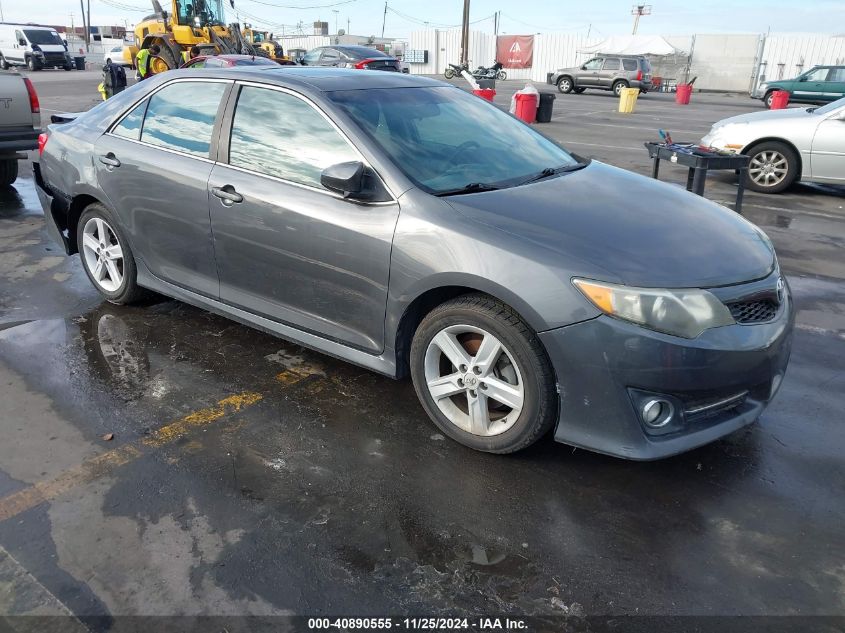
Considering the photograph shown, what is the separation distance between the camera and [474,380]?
312 centimetres

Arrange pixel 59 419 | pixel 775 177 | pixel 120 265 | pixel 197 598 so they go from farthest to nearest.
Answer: pixel 775 177, pixel 120 265, pixel 59 419, pixel 197 598

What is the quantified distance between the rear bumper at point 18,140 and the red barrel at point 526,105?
1098 centimetres

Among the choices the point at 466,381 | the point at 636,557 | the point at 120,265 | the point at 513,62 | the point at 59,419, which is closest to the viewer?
the point at 636,557

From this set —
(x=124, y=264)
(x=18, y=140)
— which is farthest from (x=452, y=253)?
(x=18, y=140)

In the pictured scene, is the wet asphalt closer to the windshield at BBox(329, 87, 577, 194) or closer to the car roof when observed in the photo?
the windshield at BBox(329, 87, 577, 194)

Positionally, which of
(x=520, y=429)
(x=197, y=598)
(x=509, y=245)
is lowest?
(x=197, y=598)

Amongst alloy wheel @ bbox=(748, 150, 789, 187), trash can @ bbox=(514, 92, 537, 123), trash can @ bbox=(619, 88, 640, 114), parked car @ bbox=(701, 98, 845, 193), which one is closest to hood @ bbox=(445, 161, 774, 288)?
parked car @ bbox=(701, 98, 845, 193)

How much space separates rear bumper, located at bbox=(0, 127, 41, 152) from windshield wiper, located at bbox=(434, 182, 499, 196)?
657 cm

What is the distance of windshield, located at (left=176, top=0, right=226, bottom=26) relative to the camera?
21766 millimetres

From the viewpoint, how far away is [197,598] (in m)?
2.38

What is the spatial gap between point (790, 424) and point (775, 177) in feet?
23.1

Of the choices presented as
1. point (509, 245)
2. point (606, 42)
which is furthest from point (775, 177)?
point (606, 42)

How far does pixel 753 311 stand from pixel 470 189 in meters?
1.39

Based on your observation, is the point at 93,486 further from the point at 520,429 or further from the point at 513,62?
the point at 513,62
